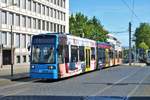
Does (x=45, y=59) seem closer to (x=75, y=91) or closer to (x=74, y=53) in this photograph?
(x=74, y=53)

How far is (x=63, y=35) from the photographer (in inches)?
1260

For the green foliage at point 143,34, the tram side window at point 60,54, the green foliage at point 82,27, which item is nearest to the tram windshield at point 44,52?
the tram side window at point 60,54

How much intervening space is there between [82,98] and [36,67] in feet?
40.7

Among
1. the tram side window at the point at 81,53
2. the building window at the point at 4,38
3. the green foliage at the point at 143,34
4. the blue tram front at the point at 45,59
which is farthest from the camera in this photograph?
the green foliage at the point at 143,34

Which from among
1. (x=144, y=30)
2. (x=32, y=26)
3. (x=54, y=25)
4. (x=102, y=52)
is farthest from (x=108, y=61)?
(x=144, y=30)

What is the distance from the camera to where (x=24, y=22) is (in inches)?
3246

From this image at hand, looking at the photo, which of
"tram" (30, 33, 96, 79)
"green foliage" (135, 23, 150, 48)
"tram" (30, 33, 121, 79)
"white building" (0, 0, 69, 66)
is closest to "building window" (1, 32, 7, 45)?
"white building" (0, 0, 69, 66)

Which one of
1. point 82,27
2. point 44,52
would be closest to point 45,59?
point 44,52

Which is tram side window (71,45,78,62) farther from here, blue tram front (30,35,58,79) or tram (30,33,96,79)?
blue tram front (30,35,58,79)

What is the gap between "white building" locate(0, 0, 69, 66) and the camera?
75125mm

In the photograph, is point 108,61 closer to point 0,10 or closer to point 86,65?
point 86,65

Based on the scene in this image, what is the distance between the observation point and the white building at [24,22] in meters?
75.1

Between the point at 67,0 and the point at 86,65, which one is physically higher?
the point at 67,0

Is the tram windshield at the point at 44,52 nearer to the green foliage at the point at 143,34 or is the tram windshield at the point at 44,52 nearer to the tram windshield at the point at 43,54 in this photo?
the tram windshield at the point at 43,54
